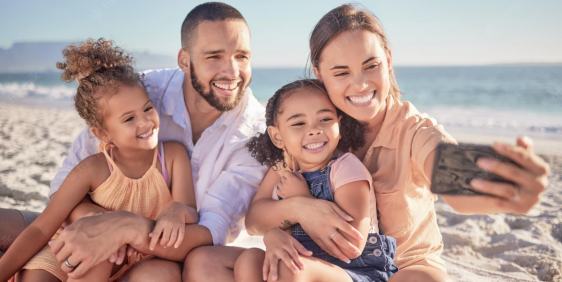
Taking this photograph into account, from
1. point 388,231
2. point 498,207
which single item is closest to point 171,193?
point 388,231

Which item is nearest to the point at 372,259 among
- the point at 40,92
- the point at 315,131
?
the point at 315,131

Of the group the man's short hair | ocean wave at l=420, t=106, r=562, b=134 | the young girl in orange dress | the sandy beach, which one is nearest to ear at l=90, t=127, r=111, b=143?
the young girl in orange dress

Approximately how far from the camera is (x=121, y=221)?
2254mm

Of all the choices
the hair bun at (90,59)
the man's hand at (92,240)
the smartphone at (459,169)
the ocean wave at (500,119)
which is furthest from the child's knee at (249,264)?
the ocean wave at (500,119)

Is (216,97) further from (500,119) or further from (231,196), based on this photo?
(500,119)

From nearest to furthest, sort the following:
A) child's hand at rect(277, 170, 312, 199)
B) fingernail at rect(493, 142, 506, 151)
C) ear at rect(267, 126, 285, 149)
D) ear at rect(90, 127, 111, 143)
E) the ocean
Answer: fingernail at rect(493, 142, 506, 151) < child's hand at rect(277, 170, 312, 199) < ear at rect(267, 126, 285, 149) < ear at rect(90, 127, 111, 143) < the ocean

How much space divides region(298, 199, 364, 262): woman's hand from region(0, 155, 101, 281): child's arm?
1298 mm

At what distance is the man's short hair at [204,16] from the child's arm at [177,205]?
0.91 meters

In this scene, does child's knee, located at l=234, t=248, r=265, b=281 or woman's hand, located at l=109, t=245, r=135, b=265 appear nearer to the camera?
child's knee, located at l=234, t=248, r=265, b=281

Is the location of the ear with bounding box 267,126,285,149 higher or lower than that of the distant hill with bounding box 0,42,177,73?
higher

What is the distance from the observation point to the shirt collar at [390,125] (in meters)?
2.41

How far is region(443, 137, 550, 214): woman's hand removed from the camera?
1.52 metres

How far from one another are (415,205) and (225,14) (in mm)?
1874

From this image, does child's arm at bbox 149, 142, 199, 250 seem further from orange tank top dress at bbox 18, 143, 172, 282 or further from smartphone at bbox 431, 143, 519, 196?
smartphone at bbox 431, 143, 519, 196
